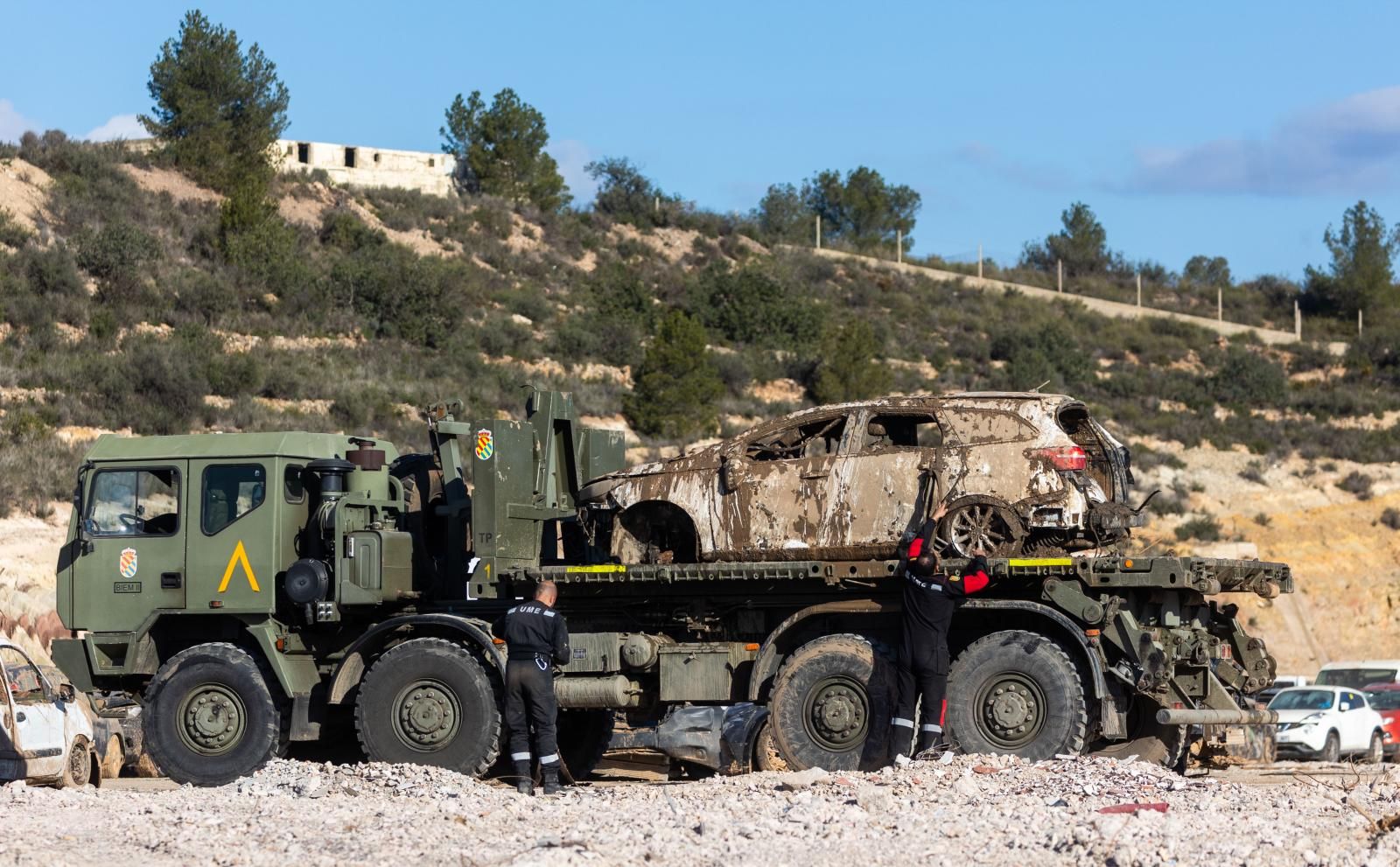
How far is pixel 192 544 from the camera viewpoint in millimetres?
13688

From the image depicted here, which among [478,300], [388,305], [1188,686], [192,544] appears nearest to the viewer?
[1188,686]

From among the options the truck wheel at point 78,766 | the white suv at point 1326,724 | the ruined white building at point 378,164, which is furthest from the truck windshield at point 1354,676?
the ruined white building at point 378,164

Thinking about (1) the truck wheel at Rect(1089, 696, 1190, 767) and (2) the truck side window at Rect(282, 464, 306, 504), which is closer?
(1) the truck wheel at Rect(1089, 696, 1190, 767)

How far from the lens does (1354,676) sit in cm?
2694

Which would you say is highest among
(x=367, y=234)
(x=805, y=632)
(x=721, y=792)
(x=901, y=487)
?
(x=367, y=234)

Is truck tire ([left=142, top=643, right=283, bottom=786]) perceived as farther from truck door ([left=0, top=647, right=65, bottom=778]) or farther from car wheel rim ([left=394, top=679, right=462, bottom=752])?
car wheel rim ([left=394, top=679, right=462, bottom=752])

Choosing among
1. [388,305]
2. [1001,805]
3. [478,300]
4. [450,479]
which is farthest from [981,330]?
[1001,805]

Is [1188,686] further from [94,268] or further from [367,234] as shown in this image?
[367,234]

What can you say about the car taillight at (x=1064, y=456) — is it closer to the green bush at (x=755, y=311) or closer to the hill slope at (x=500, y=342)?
the hill slope at (x=500, y=342)

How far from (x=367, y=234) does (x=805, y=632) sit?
40.9 m

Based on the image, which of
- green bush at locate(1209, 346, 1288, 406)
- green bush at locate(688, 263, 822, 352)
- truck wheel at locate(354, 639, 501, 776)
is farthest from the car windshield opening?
green bush at locate(1209, 346, 1288, 406)

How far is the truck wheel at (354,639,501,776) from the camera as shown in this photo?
1286cm

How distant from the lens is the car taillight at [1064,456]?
40.4 feet

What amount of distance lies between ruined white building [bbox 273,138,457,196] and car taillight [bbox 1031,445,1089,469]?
5349cm
